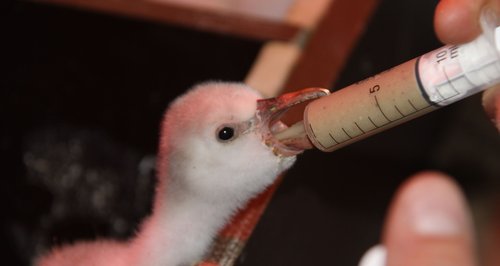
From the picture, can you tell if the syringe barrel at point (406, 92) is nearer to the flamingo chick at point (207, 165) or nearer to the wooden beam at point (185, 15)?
the flamingo chick at point (207, 165)

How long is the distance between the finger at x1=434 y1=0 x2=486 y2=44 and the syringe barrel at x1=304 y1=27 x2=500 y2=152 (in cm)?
1

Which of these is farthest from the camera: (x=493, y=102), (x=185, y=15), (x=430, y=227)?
(x=185, y=15)

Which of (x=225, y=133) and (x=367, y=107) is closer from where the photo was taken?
(x=367, y=107)

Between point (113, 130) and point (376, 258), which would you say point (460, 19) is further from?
point (113, 130)

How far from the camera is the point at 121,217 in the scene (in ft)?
4.41

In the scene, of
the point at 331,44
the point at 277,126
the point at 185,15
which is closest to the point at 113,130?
the point at 185,15

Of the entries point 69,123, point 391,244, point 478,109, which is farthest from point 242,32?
point 391,244

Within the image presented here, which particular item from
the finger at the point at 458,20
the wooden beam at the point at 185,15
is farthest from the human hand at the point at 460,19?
the wooden beam at the point at 185,15

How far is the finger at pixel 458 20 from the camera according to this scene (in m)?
0.66

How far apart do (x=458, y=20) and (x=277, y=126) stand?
271mm

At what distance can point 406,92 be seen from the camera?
2.19 ft

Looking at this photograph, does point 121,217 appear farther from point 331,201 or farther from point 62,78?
point 331,201

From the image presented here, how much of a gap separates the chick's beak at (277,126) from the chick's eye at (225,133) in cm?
4

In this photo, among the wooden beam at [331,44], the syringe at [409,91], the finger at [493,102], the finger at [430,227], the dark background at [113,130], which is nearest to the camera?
the finger at [430,227]
